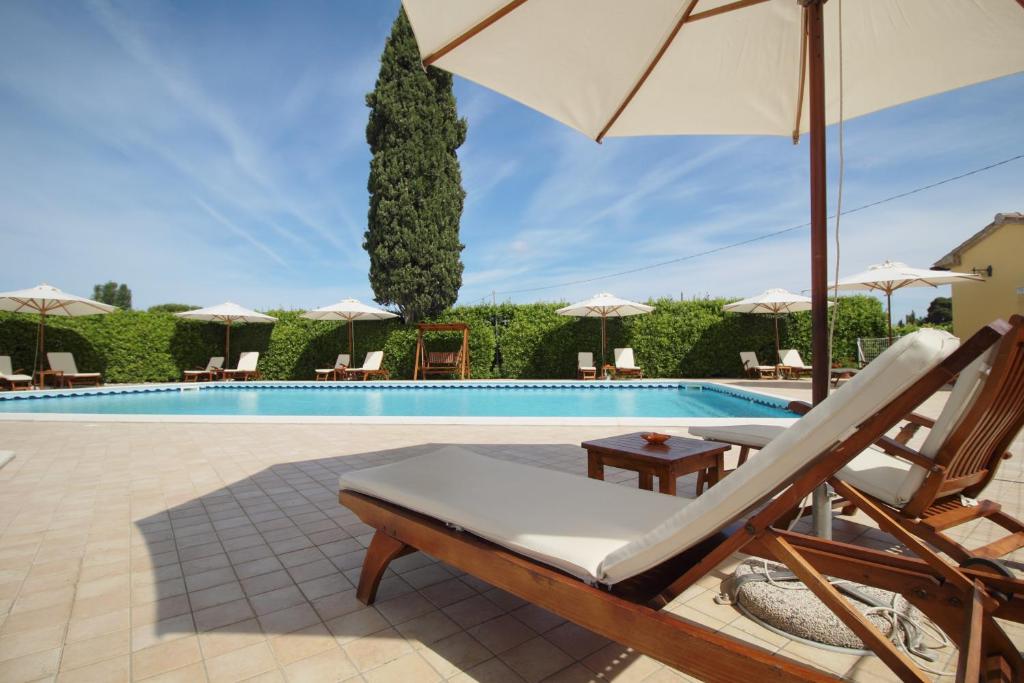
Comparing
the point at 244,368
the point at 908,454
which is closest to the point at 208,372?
the point at 244,368

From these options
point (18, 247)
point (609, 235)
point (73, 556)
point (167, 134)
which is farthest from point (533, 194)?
point (73, 556)

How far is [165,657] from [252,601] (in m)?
0.43

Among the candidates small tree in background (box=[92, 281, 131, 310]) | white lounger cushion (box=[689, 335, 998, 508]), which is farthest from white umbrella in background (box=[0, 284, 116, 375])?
small tree in background (box=[92, 281, 131, 310])

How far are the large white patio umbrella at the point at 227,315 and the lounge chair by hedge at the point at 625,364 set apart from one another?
10743 mm

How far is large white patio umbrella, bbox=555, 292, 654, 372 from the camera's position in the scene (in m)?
13.1

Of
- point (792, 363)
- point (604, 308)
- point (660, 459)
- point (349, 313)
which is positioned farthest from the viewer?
point (349, 313)

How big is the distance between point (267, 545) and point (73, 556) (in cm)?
102

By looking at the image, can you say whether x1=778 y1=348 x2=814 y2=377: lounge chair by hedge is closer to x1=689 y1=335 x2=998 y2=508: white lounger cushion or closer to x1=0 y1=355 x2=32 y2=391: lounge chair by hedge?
x1=689 y1=335 x2=998 y2=508: white lounger cushion

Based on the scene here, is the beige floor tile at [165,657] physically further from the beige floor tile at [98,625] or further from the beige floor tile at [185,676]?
the beige floor tile at [98,625]

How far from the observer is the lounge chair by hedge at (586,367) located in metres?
13.6

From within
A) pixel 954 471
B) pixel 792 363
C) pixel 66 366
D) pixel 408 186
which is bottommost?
pixel 954 471

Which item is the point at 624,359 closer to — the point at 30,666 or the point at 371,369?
the point at 371,369

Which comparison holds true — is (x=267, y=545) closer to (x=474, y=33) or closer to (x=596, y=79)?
(x=474, y=33)

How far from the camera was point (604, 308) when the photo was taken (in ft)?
44.1
